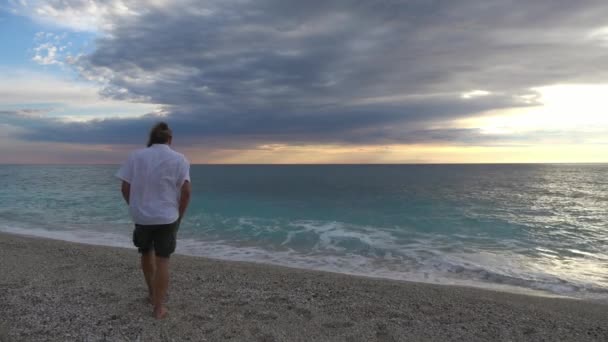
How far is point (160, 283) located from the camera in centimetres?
452

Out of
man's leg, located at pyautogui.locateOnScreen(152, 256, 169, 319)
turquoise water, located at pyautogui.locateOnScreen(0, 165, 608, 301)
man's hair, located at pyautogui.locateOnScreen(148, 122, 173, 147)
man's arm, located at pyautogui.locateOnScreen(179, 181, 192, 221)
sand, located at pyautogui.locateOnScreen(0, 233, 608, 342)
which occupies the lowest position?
turquoise water, located at pyautogui.locateOnScreen(0, 165, 608, 301)

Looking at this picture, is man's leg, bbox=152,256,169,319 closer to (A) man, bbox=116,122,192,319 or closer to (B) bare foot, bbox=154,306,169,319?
(B) bare foot, bbox=154,306,169,319

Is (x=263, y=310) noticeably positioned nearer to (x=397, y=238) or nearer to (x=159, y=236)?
(x=159, y=236)

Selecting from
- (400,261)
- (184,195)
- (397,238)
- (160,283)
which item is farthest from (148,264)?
(397,238)

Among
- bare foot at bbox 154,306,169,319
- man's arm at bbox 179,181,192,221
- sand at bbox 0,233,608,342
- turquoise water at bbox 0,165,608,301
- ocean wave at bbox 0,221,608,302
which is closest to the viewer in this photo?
man's arm at bbox 179,181,192,221

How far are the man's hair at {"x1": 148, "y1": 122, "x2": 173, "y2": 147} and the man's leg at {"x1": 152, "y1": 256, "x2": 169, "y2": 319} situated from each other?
4.34 feet

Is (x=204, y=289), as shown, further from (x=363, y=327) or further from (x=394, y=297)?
(x=394, y=297)

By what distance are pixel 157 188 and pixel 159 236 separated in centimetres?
58

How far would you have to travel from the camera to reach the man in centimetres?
412

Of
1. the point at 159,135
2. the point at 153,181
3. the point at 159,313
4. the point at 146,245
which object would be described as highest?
the point at 159,135

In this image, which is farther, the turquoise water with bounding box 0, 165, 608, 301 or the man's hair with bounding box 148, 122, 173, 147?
the turquoise water with bounding box 0, 165, 608, 301

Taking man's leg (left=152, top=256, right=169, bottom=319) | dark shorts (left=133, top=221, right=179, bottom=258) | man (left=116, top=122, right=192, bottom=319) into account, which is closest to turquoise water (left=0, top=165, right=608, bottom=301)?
man's leg (left=152, top=256, right=169, bottom=319)

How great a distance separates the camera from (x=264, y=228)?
16609 mm

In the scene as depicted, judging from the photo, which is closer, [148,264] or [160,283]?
[160,283]
